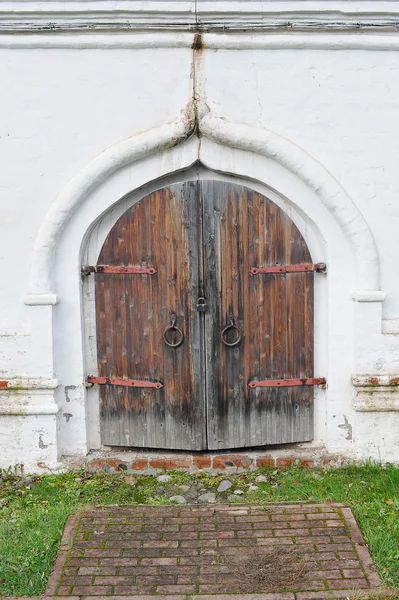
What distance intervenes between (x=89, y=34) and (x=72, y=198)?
135cm

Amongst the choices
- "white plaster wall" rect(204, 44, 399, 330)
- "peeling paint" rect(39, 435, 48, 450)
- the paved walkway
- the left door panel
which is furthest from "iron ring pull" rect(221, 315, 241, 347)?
"peeling paint" rect(39, 435, 48, 450)

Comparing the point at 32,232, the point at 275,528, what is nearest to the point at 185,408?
the point at 275,528

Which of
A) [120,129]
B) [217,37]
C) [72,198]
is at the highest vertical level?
[217,37]

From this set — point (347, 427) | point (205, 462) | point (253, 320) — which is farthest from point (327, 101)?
point (205, 462)

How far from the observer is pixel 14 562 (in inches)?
179

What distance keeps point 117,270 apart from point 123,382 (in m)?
0.99

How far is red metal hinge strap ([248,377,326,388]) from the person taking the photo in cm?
601

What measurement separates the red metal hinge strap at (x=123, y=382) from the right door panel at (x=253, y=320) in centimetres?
47

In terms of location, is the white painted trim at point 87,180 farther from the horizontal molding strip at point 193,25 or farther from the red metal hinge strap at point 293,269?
the red metal hinge strap at point 293,269

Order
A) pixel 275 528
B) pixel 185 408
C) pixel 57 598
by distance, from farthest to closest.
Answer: pixel 185 408 → pixel 275 528 → pixel 57 598

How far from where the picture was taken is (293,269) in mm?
5898

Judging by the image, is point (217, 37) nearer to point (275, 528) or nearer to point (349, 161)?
point (349, 161)

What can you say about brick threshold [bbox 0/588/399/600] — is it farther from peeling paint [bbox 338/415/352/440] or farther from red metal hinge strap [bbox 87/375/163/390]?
red metal hinge strap [bbox 87/375/163/390]

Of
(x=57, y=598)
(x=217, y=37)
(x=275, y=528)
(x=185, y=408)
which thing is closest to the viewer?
(x=57, y=598)
